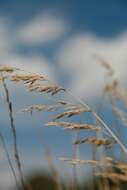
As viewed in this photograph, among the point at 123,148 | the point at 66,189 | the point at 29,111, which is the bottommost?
the point at 66,189

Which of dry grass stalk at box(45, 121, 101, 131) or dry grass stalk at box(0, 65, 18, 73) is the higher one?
dry grass stalk at box(0, 65, 18, 73)

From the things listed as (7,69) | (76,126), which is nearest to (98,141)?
(76,126)

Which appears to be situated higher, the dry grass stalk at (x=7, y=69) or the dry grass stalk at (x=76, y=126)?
the dry grass stalk at (x=7, y=69)

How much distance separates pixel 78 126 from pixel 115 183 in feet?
1.32

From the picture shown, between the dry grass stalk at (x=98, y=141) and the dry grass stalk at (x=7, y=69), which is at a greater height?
the dry grass stalk at (x=7, y=69)

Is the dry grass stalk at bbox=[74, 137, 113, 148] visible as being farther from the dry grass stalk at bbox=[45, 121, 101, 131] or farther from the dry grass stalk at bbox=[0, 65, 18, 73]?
the dry grass stalk at bbox=[0, 65, 18, 73]

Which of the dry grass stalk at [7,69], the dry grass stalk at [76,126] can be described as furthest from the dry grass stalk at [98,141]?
the dry grass stalk at [7,69]

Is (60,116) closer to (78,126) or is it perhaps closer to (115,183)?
(78,126)

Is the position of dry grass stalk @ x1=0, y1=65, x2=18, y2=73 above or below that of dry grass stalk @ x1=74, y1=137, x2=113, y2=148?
above

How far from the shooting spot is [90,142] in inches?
122

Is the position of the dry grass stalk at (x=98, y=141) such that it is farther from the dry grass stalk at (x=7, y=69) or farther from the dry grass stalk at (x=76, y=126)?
the dry grass stalk at (x=7, y=69)

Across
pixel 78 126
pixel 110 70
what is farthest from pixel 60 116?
pixel 110 70

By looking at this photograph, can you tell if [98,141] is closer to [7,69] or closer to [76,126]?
[76,126]

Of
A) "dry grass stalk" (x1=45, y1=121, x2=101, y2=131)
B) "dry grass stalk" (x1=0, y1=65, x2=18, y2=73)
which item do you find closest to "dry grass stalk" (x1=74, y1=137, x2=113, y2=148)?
"dry grass stalk" (x1=45, y1=121, x2=101, y2=131)
